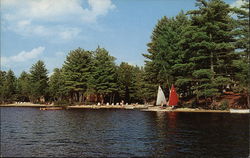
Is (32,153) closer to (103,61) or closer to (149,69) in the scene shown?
(149,69)

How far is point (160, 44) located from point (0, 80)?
8026 centimetres

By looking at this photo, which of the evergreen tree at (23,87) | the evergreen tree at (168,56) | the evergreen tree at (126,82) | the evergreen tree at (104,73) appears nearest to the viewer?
the evergreen tree at (168,56)

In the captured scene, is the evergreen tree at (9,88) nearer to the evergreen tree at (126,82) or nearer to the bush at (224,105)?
the evergreen tree at (126,82)

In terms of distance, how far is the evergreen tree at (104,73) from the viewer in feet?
269

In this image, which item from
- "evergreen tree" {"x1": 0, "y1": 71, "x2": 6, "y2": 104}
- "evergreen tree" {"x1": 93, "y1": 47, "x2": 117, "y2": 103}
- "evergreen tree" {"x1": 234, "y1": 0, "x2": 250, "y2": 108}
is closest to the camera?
"evergreen tree" {"x1": 234, "y1": 0, "x2": 250, "y2": 108}

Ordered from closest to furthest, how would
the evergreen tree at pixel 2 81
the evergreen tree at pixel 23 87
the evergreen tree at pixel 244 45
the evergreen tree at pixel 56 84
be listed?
the evergreen tree at pixel 244 45, the evergreen tree at pixel 56 84, the evergreen tree at pixel 23 87, the evergreen tree at pixel 2 81

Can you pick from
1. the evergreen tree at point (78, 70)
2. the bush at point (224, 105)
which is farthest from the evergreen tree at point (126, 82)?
the bush at point (224, 105)

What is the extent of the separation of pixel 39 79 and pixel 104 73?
108 ft

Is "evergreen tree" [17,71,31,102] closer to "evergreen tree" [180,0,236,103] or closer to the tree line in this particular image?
the tree line

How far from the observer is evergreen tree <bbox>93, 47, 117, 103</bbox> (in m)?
82.1

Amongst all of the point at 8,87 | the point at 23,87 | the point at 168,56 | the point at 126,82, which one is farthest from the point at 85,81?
the point at 8,87

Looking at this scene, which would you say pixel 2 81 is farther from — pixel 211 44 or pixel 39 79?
pixel 211 44

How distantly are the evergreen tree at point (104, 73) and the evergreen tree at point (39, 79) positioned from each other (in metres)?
26.3

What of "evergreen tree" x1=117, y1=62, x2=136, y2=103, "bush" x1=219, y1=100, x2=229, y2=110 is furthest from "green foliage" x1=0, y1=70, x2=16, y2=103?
"bush" x1=219, y1=100, x2=229, y2=110
